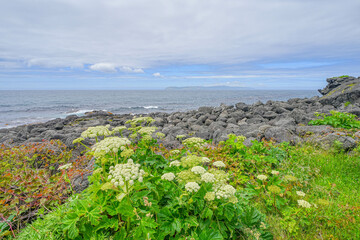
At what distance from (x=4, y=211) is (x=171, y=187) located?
132 inches

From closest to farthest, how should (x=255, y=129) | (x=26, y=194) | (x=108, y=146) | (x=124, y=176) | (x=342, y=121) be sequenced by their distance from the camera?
(x=124, y=176), (x=108, y=146), (x=26, y=194), (x=342, y=121), (x=255, y=129)

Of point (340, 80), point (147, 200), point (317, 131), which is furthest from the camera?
point (340, 80)

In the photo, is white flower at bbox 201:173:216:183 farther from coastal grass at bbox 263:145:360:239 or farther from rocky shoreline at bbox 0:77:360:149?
rocky shoreline at bbox 0:77:360:149

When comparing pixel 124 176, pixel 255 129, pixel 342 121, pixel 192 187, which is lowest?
pixel 255 129

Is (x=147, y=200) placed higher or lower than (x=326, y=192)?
higher

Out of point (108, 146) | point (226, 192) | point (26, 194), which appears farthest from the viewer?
point (26, 194)

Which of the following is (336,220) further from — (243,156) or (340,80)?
(340,80)

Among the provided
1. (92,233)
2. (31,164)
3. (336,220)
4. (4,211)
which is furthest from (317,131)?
(31,164)

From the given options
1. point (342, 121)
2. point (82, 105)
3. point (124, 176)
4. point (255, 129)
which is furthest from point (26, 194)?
point (82, 105)

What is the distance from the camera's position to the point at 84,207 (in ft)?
9.12

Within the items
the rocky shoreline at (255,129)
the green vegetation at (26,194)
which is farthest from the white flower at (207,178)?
the rocky shoreline at (255,129)

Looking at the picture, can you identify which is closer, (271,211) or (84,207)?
(84,207)

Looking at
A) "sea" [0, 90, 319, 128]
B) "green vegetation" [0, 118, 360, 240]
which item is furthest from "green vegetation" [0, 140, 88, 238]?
"sea" [0, 90, 319, 128]

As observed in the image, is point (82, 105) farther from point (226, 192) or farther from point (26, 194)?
point (226, 192)
